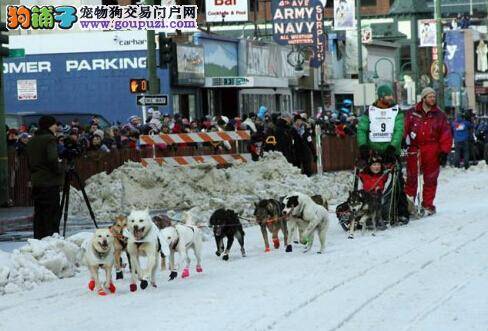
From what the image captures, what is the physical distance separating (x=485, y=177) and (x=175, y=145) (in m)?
10.1

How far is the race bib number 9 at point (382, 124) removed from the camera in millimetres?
18516

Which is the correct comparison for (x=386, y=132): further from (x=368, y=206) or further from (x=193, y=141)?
(x=193, y=141)

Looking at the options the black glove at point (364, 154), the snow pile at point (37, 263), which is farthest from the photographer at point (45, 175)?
the black glove at point (364, 154)

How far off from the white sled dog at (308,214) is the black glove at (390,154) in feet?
10.9

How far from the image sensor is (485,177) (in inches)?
1281

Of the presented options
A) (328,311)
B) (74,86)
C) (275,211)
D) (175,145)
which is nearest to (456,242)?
(275,211)

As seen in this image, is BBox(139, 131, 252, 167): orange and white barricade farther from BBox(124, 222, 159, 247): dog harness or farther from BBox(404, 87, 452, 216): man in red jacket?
BBox(124, 222, 159, 247): dog harness

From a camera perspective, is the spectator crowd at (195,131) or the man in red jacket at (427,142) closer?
the man in red jacket at (427,142)

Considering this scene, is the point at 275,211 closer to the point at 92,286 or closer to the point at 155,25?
the point at 92,286

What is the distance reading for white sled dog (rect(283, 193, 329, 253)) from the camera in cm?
1458

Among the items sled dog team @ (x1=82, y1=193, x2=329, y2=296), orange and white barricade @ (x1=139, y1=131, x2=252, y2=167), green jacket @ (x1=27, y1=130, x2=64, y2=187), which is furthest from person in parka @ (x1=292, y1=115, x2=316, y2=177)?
sled dog team @ (x1=82, y1=193, x2=329, y2=296)

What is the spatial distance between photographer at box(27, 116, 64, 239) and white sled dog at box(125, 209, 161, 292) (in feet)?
13.6

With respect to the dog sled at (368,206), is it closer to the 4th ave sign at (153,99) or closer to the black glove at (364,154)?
the black glove at (364,154)

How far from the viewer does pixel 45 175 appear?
1577 centimetres
